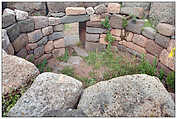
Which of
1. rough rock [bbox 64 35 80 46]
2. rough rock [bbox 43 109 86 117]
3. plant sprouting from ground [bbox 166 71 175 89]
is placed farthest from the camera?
rough rock [bbox 64 35 80 46]

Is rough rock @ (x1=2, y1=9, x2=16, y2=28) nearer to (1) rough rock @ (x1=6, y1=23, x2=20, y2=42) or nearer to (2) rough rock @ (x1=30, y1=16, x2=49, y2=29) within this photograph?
(1) rough rock @ (x1=6, y1=23, x2=20, y2=42)

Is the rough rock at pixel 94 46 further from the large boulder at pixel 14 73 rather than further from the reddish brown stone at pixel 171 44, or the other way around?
the large boulder at pixel 14 73

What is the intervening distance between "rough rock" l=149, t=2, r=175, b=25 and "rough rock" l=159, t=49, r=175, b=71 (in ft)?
2.43

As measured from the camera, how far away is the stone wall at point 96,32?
3797 millimetres

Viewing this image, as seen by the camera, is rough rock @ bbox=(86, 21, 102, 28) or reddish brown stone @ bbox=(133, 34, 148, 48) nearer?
reddish brown stone @ bbox=(133, 34, 148, 48)

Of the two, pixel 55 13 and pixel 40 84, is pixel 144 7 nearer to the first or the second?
pixel 55 13

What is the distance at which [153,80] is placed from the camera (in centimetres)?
167

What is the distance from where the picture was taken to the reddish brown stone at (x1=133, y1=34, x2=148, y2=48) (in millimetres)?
4639

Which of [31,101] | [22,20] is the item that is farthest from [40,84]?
[22,20]

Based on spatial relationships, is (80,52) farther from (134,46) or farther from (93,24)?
(134,46)

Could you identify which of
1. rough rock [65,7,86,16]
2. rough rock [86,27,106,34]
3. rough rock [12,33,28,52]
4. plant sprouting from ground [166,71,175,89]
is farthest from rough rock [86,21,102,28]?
plant sprouting from ground [166,71,175,89]

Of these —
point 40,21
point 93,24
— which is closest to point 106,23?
point 93,24

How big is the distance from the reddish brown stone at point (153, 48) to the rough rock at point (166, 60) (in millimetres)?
131

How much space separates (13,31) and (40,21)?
0.97 meters
